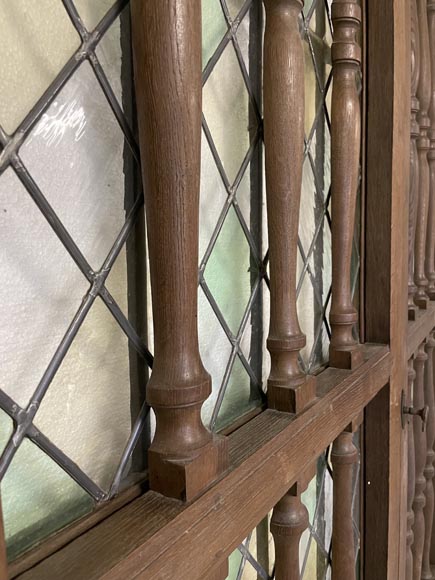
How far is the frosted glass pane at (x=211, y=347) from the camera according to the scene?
0.47m

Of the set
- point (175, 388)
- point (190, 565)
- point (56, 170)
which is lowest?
point (190, 565)

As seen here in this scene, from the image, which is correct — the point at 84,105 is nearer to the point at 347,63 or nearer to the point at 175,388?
the point at 175,388

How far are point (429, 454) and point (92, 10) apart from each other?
1146mm

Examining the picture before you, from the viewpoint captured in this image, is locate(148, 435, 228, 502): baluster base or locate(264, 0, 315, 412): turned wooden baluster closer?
locate(148, 435, 228, 502): baluster base

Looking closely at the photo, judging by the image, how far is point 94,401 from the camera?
14.1 inches

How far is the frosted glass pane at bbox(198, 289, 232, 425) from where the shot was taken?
473 millimetres

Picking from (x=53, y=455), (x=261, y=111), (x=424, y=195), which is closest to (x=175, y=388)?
(x=53, y=455)

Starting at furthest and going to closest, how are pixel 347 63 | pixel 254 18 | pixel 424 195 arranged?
1. pixel 424 195
2. pixel 347 63
3. pixel 254 18

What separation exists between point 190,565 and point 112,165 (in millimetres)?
263

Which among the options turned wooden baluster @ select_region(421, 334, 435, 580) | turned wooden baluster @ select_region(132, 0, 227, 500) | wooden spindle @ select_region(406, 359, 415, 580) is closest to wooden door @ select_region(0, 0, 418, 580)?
turned wooden baluster @ select_region(132, 0, 227, 500)

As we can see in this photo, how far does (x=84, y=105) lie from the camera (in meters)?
0.34

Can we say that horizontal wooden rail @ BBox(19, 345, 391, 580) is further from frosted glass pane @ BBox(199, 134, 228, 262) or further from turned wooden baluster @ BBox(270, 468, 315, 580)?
frosted glass pane @ BBox(199, 134, 228, 262)

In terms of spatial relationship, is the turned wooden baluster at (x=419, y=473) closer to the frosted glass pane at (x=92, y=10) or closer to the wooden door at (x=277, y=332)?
the wooden door at (x=277, y=332)

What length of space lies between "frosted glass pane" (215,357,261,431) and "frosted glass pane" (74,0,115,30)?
322mm
